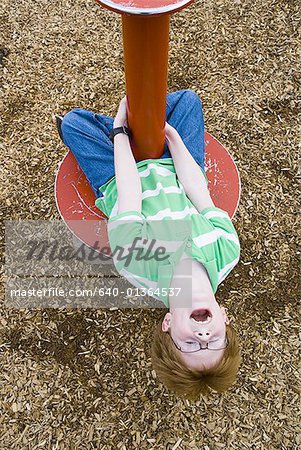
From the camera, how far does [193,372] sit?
179 cm

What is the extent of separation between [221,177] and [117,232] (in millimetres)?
587

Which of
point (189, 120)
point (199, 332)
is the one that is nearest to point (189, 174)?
point (189, 120)

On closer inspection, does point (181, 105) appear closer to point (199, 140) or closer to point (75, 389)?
point (199, 140)

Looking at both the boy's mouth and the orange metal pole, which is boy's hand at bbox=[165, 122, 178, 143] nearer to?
the orange metal pole

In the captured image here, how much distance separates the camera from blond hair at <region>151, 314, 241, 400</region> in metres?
1.80

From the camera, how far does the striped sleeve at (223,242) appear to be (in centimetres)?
198

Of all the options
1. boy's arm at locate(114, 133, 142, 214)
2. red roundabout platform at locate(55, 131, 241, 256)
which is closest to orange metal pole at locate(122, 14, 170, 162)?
boy's arm at locate(114, 133, 142, 214)

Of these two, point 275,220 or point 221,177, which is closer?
point 221,177

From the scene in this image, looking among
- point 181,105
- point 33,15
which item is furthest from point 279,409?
point 33,15

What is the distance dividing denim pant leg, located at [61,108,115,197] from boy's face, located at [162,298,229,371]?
681 millimetres

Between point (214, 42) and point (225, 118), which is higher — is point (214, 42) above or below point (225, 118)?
above

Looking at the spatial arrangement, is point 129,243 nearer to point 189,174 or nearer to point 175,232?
point 175,232

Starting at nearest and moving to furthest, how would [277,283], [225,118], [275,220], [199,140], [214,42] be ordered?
[199,140] < [277,283] < [275,220] < [225,118] < [214,42]

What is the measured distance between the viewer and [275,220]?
112 inches
